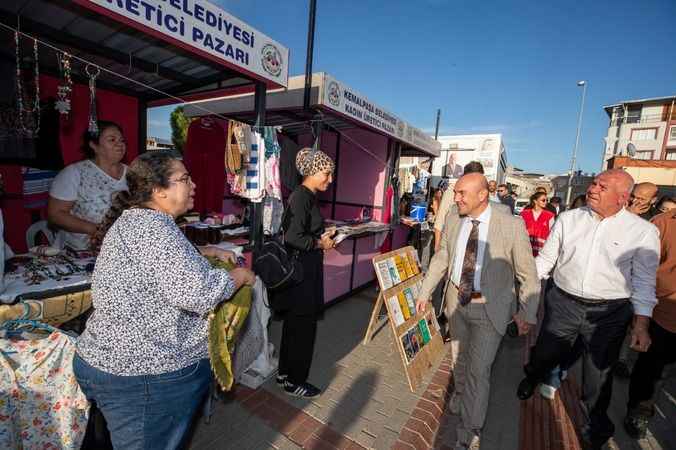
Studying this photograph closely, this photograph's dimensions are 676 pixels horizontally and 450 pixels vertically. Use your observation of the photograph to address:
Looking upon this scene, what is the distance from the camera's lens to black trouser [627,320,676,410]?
2.66m

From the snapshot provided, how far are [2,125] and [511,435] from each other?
560 centimetres

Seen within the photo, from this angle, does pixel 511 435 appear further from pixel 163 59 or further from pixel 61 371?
pixel 163 59

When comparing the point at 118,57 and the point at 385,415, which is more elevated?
the point at 118,57

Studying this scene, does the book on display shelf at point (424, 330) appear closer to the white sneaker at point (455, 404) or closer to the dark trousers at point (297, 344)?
the white sneaker at point (455, 404)

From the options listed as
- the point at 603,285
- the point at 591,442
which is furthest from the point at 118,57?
the point at 591,442

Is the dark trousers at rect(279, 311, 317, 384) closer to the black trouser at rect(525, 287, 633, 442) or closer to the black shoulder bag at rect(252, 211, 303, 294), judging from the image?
the black shoulder bag at rect(252, 211, 303, 294)

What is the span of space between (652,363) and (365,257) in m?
3.83

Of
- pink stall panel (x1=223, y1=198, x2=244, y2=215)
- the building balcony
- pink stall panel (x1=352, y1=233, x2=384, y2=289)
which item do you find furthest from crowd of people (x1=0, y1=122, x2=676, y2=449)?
the building balcony

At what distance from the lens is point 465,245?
2502 millimetres

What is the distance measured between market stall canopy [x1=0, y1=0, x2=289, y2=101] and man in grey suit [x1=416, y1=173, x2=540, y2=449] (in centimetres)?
219

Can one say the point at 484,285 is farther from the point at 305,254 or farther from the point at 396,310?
the point at 305,254

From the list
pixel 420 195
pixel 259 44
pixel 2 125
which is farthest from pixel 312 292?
pixel 420 195

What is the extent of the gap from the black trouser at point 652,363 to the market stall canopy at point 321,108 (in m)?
3.84

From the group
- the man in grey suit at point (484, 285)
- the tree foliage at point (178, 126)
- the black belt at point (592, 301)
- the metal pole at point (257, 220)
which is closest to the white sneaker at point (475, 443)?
the man in grey suit at point (484, 285)
